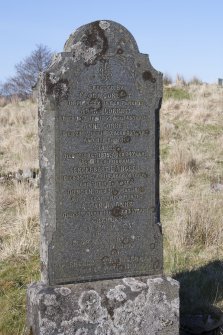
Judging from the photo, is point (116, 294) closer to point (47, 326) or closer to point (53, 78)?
point (47, 326)

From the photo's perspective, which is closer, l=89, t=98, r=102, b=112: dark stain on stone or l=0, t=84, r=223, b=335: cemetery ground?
l=89, t=98, r=102, b=112: dark stain on stone

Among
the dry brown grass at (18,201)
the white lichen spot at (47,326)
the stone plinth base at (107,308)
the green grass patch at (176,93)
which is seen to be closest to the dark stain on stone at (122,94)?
the stone plinth base at (107,308)

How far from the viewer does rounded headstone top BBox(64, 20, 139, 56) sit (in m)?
3.83

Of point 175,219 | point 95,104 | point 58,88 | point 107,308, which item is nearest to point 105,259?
point 107,308

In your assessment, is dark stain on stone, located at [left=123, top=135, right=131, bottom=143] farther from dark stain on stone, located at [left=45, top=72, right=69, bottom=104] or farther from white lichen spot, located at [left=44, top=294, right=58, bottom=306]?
white lichen spot, located at [left=44, top=294, right=58, bottom=306]

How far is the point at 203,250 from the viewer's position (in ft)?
20.2

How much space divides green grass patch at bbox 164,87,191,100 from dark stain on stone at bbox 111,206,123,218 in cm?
1729

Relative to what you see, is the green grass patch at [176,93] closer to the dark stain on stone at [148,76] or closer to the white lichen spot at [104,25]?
the dark stain on stone at [148,76]

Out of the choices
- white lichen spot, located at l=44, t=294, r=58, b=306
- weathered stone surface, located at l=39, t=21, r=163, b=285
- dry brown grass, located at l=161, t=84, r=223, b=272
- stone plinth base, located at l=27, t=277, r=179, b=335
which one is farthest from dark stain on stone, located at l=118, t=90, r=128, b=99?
dry brown grass, located at l=161, t=84, r=223, b=272

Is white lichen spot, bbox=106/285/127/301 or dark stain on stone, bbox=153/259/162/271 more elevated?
dark stain on stone, bbox=153/259/162/271

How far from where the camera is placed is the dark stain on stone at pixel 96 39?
3.83m

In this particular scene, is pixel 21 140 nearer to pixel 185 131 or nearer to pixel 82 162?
pixel 185 131

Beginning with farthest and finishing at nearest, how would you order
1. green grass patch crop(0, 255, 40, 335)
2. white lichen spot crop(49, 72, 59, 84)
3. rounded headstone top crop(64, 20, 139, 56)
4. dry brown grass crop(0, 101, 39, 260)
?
dry brown grass crop(0, 101, 39, 260) < green grass patch crop(0, 255, 40, 335) < rounded headstone top crop(64, 20, 139, 56) < white lichen spot crop(49, 72, 59, 84)

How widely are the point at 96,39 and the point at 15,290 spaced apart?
2505 millimetres
